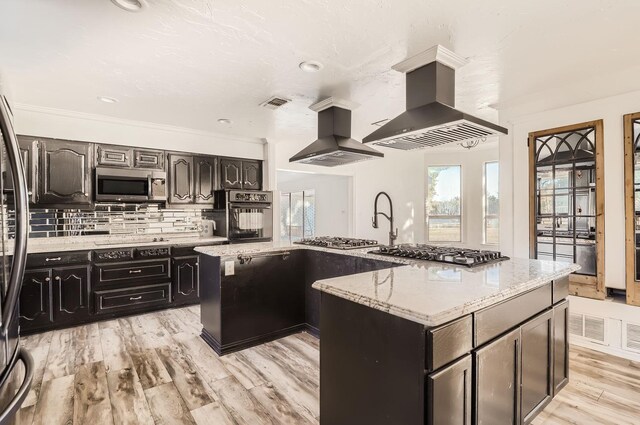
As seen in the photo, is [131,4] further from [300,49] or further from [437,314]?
[437,314]

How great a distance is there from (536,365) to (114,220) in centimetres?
468

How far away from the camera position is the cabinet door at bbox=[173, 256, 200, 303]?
13.7ft

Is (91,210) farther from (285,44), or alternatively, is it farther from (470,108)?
(470,108)

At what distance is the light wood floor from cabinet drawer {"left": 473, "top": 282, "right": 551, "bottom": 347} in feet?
2.42

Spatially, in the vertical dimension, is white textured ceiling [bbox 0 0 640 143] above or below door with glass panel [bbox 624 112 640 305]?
above

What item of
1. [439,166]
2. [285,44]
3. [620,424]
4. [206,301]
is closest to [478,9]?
[285,44]

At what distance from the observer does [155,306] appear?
404 centimetres

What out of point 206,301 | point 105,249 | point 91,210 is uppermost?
point 91,210

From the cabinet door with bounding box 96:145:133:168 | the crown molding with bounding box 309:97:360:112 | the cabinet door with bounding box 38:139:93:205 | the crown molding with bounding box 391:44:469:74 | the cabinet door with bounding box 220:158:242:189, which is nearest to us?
the crown molding with bounding box 391:44:469:74

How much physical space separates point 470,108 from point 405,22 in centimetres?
208

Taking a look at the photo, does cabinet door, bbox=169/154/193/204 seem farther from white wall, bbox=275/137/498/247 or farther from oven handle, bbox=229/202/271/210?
white wall, bbox=275/137/498/247

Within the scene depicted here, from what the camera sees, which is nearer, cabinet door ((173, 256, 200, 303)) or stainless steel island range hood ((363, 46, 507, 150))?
stainless steel island range hood ((363, 46, 507, 150))

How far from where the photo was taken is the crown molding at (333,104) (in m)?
3.23

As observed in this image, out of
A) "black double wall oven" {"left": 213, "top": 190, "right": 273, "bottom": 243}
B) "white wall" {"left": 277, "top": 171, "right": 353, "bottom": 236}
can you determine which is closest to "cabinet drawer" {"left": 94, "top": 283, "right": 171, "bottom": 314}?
"black double wall oven" {"left": 213, "top": 190, "right": 273, "bottom": 243}
